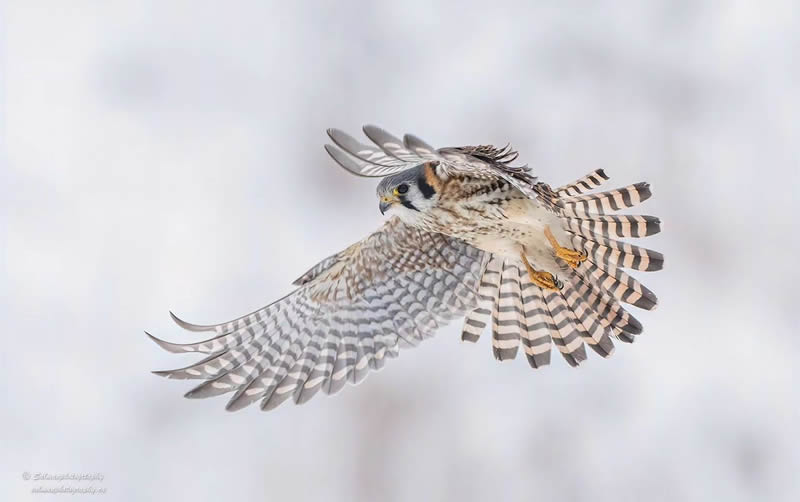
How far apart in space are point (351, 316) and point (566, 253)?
128 cm

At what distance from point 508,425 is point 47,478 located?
9.42 ft

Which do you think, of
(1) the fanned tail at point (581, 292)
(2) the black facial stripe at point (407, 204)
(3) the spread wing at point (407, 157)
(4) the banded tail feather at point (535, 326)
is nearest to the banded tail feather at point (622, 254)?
(1) the fanned tail at point (581, 292)

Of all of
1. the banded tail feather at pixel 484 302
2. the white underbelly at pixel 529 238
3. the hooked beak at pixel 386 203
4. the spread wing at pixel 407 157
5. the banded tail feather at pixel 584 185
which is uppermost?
the hooked beak at pixel 386 203

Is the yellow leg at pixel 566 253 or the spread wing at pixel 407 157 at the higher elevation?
the spread wing at pixel 407 157

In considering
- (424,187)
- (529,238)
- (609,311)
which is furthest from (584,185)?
(424,187)

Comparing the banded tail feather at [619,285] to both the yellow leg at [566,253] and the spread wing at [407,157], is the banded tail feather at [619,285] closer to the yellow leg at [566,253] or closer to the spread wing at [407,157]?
the yellow leg at [566,253]

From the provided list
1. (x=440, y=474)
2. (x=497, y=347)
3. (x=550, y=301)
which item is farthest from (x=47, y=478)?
(x=550, y=301)

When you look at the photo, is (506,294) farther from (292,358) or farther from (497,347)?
(292,358)

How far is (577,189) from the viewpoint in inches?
155

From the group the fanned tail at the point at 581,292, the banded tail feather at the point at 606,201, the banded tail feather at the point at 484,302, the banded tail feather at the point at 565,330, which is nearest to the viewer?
the banded tail feather at the point at 606,201

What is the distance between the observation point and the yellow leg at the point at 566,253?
404 cm

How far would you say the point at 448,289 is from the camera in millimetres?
4527

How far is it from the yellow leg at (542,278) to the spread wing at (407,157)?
68 centimetres

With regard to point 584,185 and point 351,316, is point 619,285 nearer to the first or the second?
point 584,185
